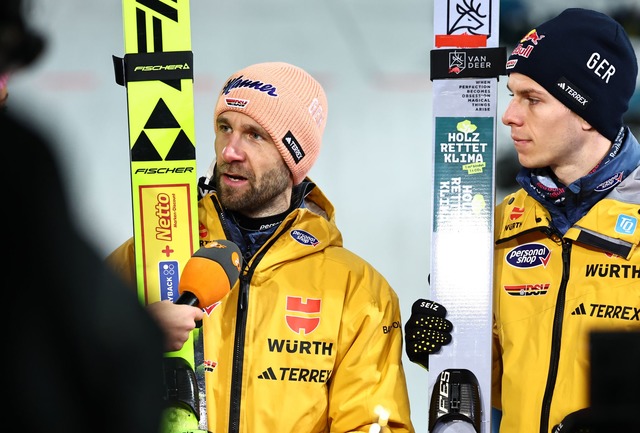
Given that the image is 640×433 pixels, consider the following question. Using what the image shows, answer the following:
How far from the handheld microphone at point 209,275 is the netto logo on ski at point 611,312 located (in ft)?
2.86

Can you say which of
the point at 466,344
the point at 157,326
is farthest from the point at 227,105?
the point at 157,326

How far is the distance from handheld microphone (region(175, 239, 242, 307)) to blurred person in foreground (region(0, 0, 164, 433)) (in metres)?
1.03

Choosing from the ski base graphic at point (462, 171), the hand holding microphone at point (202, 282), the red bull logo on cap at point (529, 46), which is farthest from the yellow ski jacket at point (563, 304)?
the hand holding microphone at point (202, 282)

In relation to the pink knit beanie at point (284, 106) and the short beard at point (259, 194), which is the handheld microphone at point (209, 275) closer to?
the short beard at point (259, 194)

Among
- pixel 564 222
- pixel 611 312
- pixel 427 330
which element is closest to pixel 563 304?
pixel 611 312

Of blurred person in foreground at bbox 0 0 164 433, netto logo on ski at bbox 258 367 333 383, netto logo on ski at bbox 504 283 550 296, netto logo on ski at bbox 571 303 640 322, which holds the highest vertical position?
blurred person in foreground at bbox 0 0 164 433

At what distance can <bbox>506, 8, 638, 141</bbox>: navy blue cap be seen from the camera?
2.69 m

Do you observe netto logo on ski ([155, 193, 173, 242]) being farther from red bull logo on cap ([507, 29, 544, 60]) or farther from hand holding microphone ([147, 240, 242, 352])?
red bull logo on cap ([507, 29, 544, 60])

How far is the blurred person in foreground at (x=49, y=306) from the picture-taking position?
88 centimetres

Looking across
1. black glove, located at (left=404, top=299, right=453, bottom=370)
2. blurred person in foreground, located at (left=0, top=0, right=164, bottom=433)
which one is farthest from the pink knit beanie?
blurred person in foreground, located at (left=0, top=0, right=164, bottom=433)

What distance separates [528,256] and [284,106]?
75cm

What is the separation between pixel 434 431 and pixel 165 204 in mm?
891

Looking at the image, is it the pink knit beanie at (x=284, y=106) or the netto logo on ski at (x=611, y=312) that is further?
the pink knit beanie at (x=284, y=106)

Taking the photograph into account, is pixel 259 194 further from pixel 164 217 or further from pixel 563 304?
pixel 563 304
